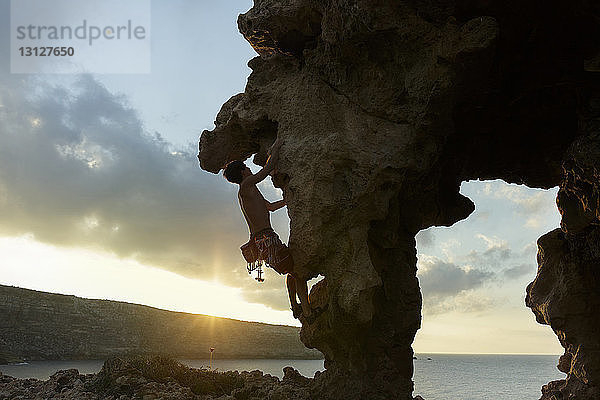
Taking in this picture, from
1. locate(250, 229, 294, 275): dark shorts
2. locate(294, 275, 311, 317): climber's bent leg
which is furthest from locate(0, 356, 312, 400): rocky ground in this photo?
locate(250, 229, 294, 275): dark shorts

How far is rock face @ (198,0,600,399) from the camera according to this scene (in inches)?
239

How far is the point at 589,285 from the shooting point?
309 inches

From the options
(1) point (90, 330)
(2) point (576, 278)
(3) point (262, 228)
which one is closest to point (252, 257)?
(3) point (262, 228)

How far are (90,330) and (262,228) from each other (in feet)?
114

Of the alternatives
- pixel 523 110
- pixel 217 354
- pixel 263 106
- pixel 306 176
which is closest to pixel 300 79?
pixel 263 106

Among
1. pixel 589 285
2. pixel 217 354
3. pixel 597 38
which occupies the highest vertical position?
pixel 597 38

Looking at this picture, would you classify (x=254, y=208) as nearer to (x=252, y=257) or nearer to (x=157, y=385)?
(x=252, y=257)

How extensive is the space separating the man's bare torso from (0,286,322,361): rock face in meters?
30.9

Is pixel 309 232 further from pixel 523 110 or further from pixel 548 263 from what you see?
pixel 548 263

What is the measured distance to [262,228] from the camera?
250 inches

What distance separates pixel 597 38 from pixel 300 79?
15.1 feet

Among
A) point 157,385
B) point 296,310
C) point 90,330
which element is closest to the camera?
point 296,310

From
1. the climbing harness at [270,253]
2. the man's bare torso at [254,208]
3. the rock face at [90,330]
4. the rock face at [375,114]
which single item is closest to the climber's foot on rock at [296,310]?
the rock face at [375,114]

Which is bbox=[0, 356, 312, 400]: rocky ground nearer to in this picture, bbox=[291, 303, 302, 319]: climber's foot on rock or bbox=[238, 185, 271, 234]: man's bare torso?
bbox=[291, 303, 302, 319]: climber's foot on rock
